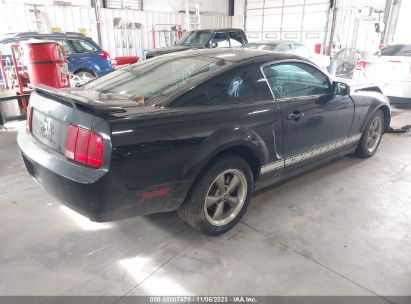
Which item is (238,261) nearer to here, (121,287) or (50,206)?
(121,287)

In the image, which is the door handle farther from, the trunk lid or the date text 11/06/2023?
the date text 11/06/2023

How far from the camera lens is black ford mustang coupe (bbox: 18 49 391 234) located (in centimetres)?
186

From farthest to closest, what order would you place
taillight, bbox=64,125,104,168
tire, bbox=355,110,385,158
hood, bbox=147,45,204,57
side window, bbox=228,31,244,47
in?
side window, bbox=228,31,244,47
hood, bbox=147,45,204,57
tire, bbox=355,110,385,158
taillight, bbox=64,125,104,168

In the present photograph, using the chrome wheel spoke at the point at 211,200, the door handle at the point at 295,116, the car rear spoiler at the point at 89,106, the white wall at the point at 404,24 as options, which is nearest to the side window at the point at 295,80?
the door handle at the point at 295,116

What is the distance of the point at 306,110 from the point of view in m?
2.89

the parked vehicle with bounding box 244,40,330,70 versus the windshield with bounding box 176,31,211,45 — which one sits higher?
the windshield with bounding box 176,31,211,45

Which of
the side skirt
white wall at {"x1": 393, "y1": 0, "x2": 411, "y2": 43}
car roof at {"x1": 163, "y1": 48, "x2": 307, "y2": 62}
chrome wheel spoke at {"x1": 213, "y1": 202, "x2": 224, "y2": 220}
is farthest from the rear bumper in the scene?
white wall at {"x1": 393, "y1": 0, "x2": 411, "y2": 43}

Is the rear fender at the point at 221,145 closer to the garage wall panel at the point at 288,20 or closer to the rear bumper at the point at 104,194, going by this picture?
the rear bumper at the point at 104,194

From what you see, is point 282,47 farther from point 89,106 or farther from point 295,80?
point 89,106

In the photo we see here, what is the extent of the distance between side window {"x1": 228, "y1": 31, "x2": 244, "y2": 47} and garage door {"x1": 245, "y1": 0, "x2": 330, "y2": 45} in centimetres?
632

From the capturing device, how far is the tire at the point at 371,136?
3.99 m

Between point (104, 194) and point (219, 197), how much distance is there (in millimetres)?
971

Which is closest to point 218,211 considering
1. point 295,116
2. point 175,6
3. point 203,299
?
point 203,299

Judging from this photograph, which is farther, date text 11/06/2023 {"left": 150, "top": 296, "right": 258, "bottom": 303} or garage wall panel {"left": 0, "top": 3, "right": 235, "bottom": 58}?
garage wall panel {"left": 0, "top": 3, "right": 235, "bottom": 58}
